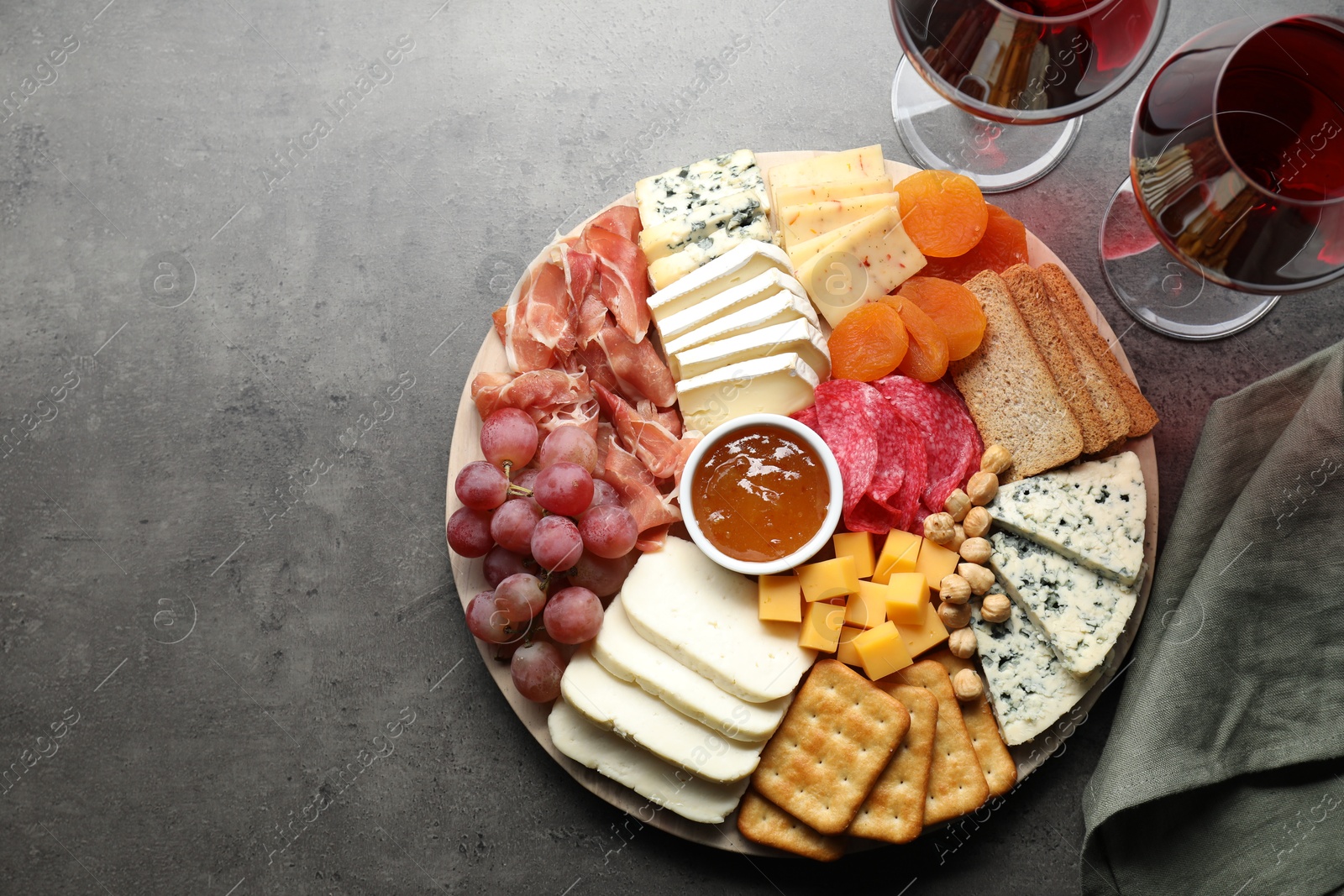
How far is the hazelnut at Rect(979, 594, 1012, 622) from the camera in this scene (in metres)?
2.02

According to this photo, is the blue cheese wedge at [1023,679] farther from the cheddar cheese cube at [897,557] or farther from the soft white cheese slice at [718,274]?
the soft white cheese slice at [718,274]

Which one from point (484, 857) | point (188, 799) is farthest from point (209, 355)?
point (484, 857)

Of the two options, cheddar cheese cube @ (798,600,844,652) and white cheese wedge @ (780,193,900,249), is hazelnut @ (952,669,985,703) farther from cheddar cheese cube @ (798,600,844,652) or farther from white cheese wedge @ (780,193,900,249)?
white cheese wedge @ (780,193,900,249)

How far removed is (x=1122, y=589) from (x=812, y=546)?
77cm

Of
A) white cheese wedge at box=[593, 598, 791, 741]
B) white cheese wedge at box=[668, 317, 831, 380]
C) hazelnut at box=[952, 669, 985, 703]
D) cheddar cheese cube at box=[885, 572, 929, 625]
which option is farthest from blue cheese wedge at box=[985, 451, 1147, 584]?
white cheese wedge at box=[593, 598, 791, 741]

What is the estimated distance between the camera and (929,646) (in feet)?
6.79

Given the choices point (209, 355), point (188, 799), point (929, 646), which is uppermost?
point (209, 355)

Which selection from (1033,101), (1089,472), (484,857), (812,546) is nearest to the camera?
(1033,101)

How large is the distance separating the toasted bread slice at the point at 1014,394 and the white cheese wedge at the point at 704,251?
55 cm

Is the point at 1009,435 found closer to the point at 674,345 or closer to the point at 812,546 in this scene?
the point at 812,546

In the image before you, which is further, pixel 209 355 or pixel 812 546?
pixel 209 355

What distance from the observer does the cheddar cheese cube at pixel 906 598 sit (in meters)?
1.99

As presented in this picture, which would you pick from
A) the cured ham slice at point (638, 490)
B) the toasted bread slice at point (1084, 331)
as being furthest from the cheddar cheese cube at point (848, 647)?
the toasted bread slice at point (1084, 331)

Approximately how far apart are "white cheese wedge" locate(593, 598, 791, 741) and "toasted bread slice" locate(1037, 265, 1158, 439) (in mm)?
1122
